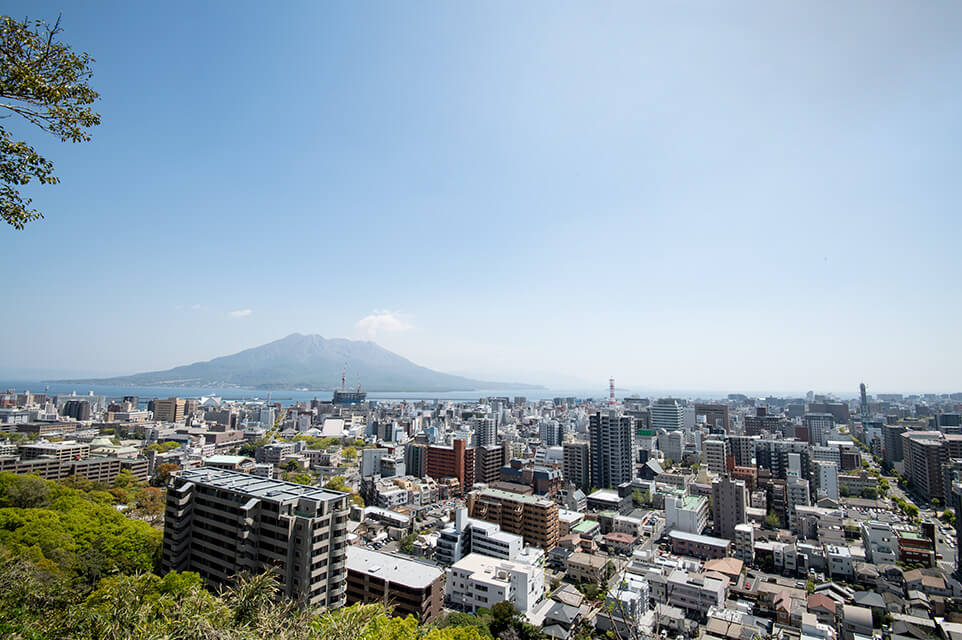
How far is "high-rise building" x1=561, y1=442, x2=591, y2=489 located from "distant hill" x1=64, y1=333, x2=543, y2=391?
87457 millimetres

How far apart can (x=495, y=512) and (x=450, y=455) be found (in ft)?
22.7

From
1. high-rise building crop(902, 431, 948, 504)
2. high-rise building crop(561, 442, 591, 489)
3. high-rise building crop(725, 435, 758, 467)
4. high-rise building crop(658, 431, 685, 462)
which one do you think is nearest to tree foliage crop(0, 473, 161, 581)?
high-rise building crop(561, 442, 591, 489)

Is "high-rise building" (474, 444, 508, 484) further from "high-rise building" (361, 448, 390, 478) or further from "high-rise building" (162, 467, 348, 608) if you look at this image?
"high-rise building" (162, 467, 348, 608)

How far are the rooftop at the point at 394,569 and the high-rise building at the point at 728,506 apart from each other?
1027 centimetres

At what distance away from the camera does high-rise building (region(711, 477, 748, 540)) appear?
14.1m

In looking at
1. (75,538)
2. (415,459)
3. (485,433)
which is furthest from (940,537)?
(75,538)

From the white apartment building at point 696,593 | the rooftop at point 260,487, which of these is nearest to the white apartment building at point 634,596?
the white apartment building at point 696,593

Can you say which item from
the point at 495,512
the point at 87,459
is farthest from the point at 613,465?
the point at 87,459

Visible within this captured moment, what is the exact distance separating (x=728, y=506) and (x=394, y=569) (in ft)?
36.2

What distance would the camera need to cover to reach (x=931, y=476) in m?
18.1

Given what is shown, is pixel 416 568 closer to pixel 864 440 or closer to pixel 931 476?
pixel 931 476

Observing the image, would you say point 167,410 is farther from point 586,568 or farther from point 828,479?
point 828,479

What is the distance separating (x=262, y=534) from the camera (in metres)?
7.19

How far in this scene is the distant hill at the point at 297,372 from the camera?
363 ft
